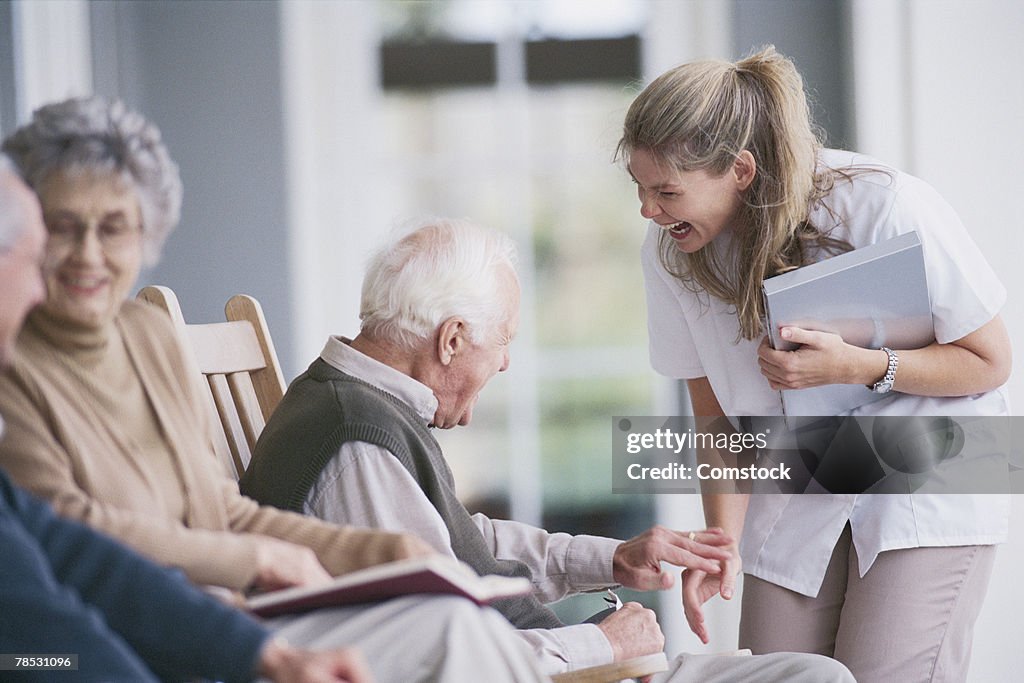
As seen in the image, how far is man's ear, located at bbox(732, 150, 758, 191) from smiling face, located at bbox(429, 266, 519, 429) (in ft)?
1.19

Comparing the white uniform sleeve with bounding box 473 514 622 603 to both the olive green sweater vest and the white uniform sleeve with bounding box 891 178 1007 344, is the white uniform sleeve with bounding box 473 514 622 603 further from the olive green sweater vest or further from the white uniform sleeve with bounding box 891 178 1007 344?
the white uniform sleeve with bounding box 891 178 1007 344

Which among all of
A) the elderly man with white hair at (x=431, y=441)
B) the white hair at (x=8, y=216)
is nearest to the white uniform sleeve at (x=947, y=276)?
the elderly man with white hair at (x=431, y=441)

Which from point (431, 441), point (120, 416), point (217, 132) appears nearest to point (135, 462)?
point (120, 416)

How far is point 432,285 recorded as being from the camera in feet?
4.78

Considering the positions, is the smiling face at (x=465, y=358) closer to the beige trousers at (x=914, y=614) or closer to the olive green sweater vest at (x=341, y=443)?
the olive green sweater vest at (x=341, y=443)

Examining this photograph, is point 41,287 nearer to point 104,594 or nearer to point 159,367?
point 159,367

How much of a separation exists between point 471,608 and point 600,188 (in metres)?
2.50

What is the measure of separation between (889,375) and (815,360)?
4.7 inches

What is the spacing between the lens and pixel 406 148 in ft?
10.9

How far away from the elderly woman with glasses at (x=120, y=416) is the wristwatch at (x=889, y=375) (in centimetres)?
84

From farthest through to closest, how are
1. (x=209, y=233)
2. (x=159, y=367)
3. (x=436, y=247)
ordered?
(x=209, y=233), (x=436, y=247), (x=159, y=367)

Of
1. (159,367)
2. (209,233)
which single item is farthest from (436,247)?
(209,233)

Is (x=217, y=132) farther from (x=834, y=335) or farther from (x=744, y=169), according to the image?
(x=834, y=335)

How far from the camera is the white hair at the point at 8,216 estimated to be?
84 centimetres
